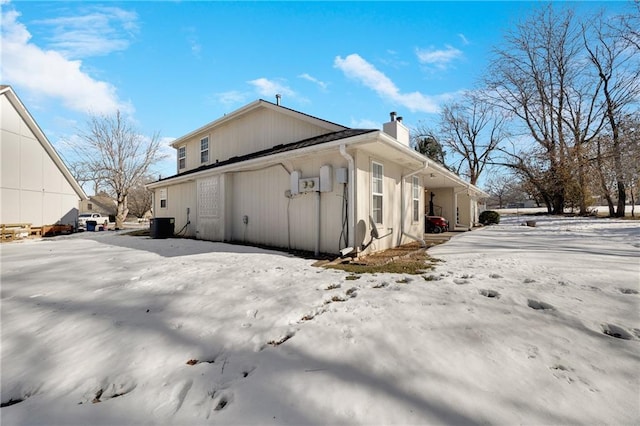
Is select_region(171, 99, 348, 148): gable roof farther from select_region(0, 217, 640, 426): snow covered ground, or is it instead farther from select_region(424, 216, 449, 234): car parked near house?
select_region(424, 216, 449, 234): car parked near house

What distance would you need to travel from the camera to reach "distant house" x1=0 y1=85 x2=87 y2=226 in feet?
42.2

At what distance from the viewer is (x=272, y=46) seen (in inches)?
357

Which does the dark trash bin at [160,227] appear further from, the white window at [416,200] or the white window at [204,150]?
the white window at [416,200]

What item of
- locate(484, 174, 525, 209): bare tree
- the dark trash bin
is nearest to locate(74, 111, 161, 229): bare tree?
the dark trash bin

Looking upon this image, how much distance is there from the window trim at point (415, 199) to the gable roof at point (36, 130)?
63.2ft

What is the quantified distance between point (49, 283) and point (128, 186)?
965 inches

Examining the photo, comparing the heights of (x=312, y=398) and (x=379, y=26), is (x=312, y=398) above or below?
below

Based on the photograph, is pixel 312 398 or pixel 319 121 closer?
pixel 312 398

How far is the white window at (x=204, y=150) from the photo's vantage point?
43.1ft

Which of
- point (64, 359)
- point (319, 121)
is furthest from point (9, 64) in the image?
point (64, 359)

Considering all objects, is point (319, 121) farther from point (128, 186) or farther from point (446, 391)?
point (128, 186)

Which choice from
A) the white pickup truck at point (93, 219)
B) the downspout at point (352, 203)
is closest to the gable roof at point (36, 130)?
the white pickup truck at point (93, 219)

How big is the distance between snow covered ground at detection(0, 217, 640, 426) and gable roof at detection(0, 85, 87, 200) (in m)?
15.3

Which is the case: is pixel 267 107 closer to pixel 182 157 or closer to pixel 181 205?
pixel 181 205
